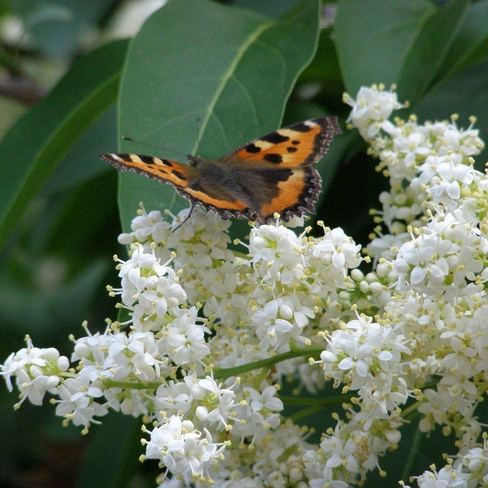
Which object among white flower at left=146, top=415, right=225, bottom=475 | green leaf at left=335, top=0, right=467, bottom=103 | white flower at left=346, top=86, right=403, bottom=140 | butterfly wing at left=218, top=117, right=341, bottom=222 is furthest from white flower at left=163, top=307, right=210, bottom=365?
green leaf at left=335, top=0, right=467, bottom=103

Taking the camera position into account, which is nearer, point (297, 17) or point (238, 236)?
point (238, 236)

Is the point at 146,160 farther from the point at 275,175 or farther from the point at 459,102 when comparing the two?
the point at 459,102

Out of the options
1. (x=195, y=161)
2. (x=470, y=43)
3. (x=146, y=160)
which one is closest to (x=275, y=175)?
(x=195, y=161)

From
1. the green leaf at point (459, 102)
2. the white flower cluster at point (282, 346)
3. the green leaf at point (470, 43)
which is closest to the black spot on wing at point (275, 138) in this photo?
the white flower cluster at point (282, 346)

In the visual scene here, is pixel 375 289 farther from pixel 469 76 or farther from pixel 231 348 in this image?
pixel 469 76

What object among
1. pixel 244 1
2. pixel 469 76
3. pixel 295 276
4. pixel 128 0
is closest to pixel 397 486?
pixel 295 276

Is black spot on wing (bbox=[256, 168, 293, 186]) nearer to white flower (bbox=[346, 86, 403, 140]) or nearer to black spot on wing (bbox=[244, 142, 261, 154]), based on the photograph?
black spot on wing (bbox=[244, 142, 261, 154])
